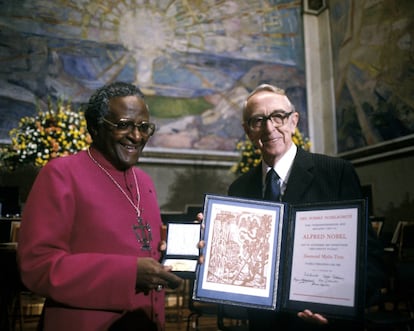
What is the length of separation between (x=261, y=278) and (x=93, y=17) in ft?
27.8

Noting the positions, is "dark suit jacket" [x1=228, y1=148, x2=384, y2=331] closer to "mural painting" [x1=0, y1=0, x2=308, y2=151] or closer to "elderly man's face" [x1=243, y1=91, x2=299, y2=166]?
"elderly man's face" [x1=243, y1=91, x2=299, y2=166]

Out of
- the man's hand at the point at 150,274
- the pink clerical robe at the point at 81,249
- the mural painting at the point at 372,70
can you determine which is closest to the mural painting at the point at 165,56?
the mural painting at the point at 372,70

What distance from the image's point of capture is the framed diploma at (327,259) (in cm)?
162

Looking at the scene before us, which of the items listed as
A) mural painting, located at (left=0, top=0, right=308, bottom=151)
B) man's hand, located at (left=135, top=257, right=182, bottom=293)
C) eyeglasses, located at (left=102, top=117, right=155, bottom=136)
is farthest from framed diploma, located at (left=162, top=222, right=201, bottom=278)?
mural painting, located at (left=0, top=0, right=308, bottom=151)

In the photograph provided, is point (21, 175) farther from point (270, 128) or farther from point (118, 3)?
point (270, 128)

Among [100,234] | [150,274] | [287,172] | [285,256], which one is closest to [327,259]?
[285,256]

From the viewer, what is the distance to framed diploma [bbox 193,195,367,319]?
1653 millimetres

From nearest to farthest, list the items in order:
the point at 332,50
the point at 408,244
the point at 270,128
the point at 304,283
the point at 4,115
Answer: the point at 304,283 → the point at 270,128 → the point at 408,244 → the point at 4,115 → the point at 332,50

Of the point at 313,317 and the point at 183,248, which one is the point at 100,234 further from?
the point at 313,317

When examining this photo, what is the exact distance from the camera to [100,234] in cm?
168

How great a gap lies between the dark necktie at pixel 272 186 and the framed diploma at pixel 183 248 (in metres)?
0.50

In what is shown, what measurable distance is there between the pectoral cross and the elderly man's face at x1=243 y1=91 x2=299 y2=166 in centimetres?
85

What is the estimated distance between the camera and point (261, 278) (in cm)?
181

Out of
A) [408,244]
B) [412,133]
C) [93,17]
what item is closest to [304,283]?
[408,244]
